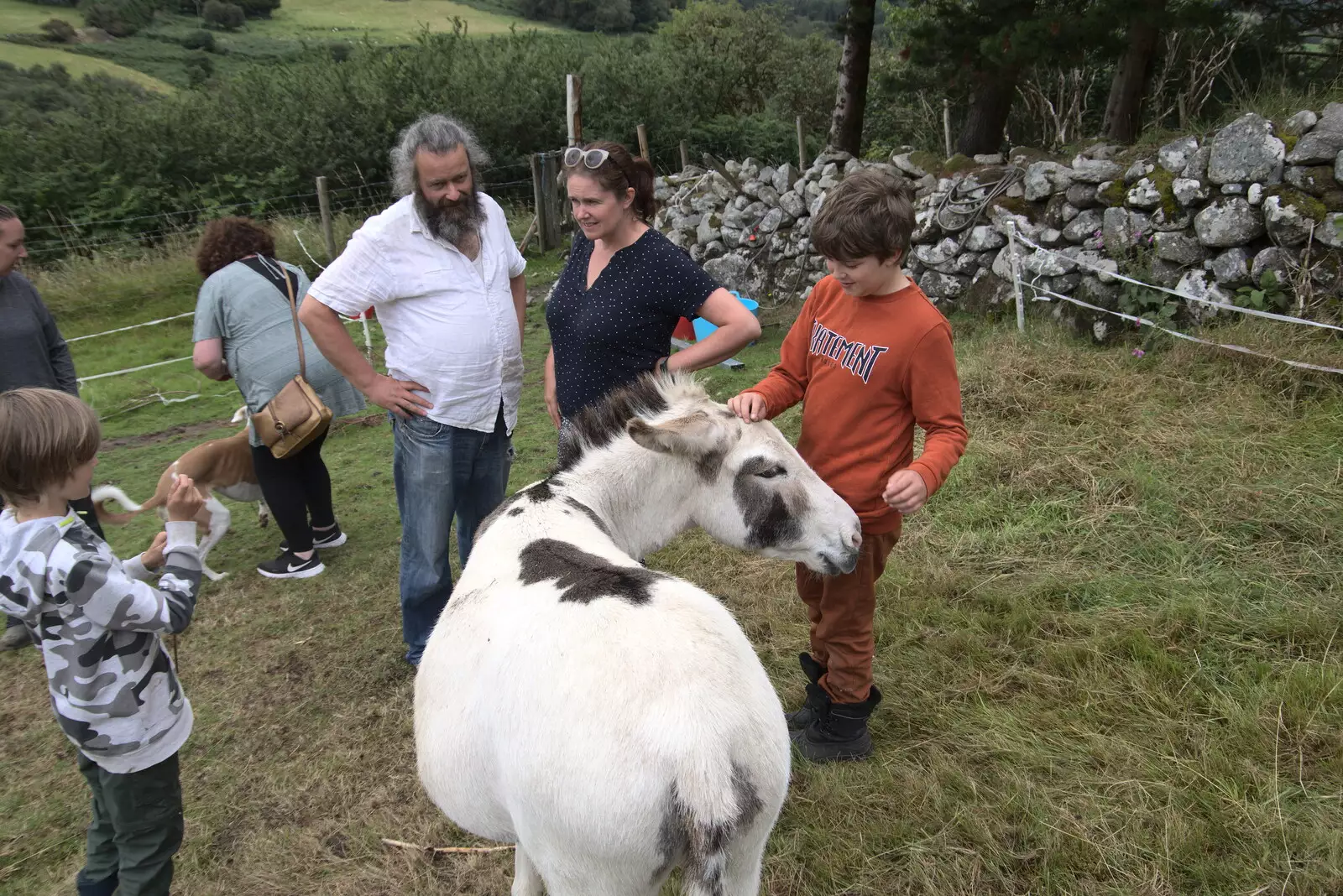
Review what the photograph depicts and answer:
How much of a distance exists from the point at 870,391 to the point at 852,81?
412 inches

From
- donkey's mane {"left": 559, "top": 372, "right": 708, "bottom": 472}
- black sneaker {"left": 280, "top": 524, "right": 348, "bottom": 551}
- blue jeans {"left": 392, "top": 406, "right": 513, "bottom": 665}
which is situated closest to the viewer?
donkey's mane {"left": 559, "top": 372, "right": 708, "bottom": 472}

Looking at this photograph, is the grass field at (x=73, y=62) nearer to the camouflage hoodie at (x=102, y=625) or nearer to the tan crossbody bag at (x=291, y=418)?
the tan crossbody bag at (x=291, y=418)

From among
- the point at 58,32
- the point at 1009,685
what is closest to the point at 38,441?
the point at 1009,685

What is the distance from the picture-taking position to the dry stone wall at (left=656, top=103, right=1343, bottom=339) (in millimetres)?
5336

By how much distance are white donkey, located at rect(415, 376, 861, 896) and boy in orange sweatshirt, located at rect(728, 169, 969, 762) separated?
0.25 metres

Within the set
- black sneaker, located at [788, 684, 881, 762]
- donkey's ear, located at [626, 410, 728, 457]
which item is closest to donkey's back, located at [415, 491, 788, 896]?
donkey's ear, located at [626, 410, 728, 457]

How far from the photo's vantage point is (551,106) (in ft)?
61.0

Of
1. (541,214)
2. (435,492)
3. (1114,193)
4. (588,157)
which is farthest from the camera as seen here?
(541,214)

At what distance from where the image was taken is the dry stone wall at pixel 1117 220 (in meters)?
5.34

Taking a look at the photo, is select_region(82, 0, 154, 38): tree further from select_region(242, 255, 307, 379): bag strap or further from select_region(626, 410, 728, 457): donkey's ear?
select_region(626, 410, 728, 457): donkey's ear

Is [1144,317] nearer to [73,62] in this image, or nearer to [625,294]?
[625,294]

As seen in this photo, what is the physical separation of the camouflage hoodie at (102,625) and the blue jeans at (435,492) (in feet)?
3.33

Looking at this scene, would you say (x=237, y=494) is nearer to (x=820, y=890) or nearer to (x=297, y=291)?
(x=297, y=291)

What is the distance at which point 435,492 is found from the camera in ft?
10.1
